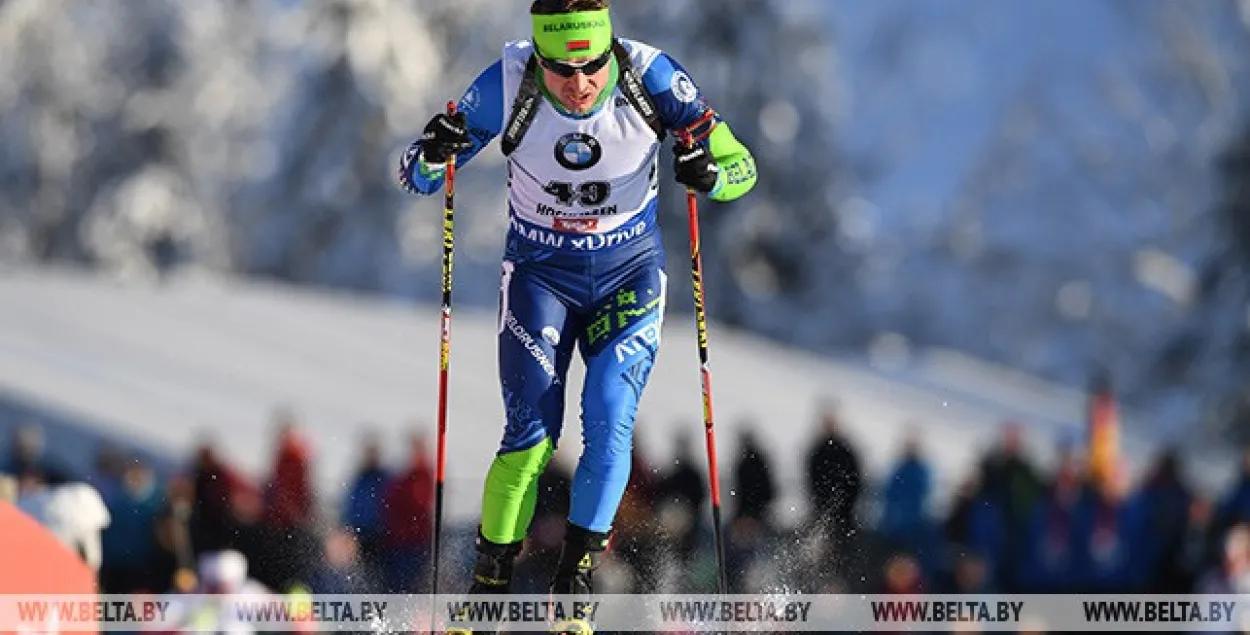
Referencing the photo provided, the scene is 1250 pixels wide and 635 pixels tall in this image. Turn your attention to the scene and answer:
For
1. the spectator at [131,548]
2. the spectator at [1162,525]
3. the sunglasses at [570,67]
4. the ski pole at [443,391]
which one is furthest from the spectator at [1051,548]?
the sunglasses at [570,67]

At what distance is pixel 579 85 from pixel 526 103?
254 millimetres

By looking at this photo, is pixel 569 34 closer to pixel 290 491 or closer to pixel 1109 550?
pixel 290 491

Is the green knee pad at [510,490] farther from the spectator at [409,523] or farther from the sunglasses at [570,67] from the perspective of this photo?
the spectator at [409,523]

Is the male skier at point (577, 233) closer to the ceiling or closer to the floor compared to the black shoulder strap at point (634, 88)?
closer to the floor

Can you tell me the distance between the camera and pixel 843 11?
3452 inches

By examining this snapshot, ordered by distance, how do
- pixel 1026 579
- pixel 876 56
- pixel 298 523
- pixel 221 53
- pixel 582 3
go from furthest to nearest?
pixel 876 56
pixel 221 53
pixel 1026 579
pixel 298 523
pixel 582 3

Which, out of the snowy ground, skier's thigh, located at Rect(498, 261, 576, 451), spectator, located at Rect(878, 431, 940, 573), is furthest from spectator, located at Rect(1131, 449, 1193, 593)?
skier's thigh, located at Rect(498, 261, 576, 451)

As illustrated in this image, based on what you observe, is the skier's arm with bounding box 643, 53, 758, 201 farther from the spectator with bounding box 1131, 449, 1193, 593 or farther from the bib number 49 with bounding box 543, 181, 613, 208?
the spectator with bounding box 1131, 449, 1193, 593

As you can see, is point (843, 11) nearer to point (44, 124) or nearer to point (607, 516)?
point (44, 124)

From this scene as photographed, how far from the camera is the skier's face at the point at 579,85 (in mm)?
7734

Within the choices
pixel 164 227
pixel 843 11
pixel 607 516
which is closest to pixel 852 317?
pixel 164 227

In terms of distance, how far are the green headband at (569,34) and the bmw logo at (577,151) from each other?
359mm

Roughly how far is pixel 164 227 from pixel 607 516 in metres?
37.2

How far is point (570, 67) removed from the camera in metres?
7.71
